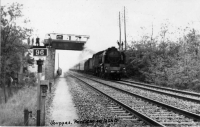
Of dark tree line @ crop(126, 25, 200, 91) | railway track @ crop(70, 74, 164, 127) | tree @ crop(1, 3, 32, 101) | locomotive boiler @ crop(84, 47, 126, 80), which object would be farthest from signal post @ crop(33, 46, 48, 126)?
locomotive boiler @ crop(84, 47, 126, 80)

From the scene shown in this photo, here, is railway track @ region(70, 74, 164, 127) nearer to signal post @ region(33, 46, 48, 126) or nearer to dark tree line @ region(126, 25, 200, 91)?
signal post @ region(33, 46, 48, 126)

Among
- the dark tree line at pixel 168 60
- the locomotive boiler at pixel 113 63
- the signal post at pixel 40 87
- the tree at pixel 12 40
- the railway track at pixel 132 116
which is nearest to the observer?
the signal post at pixel 40 87

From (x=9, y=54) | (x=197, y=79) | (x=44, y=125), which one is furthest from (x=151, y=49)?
(x=44, y=125)

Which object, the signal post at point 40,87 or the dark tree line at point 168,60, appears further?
the dark tree line at point 168,60

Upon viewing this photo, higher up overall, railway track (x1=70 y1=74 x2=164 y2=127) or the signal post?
the signal post

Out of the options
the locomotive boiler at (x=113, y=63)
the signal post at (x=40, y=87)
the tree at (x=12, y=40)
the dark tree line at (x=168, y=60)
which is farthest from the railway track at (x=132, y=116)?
the locomotive boiler at (x=113, y=63)

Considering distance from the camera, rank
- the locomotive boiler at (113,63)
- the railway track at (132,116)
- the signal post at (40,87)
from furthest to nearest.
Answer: the locomotive boiler at (113,63), the railway track at (132,116), the signal post at (40,87)

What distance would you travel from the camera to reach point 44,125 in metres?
5.71

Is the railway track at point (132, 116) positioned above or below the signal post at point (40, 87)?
below

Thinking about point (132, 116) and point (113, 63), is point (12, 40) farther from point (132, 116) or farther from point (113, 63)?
point (113, 63)

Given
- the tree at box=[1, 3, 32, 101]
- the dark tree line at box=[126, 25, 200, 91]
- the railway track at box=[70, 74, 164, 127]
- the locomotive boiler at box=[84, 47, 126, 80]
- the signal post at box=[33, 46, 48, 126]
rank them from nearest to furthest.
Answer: the signal post at box=[33, 46, 48, 126] < the railway track at box=[70, 74, 164, 127] < the tree at box=[1, 3, 32, 101] < the dark tree line at box=[126, 25, 200, 91] < the locomotive boiler at box=[84, 47, 126, 80]

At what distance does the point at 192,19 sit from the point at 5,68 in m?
14.2

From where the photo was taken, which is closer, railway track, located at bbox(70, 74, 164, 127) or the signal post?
the signal post

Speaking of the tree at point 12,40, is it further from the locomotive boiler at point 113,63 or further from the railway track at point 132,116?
the locomotive boiler at point 113,63
